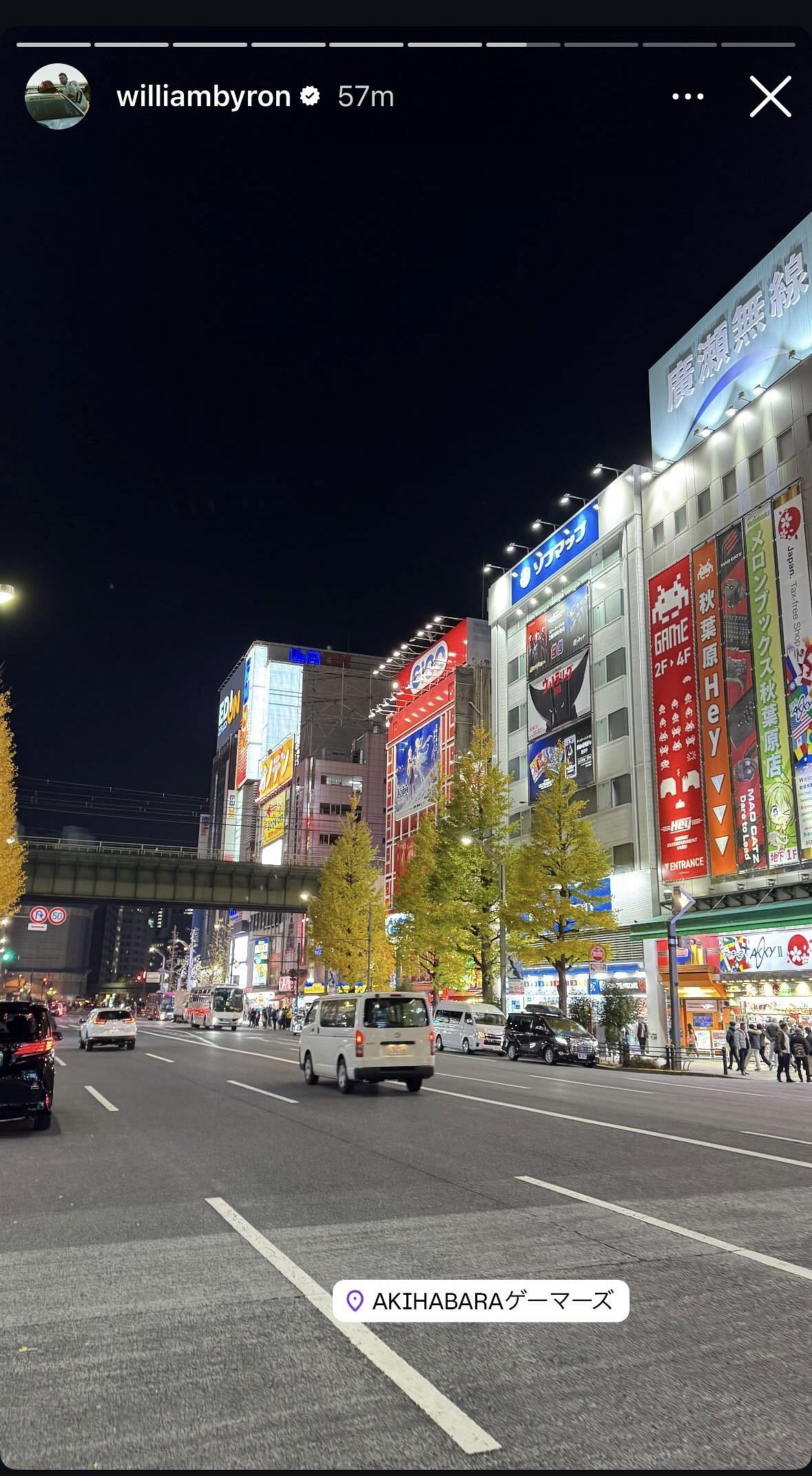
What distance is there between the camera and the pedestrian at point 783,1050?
79.3 ft

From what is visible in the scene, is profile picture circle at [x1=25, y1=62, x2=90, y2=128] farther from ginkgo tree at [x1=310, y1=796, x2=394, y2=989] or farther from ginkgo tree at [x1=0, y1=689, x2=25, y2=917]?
ginkgo tree at [x1=310, y1=796, x2=394, y2=989]

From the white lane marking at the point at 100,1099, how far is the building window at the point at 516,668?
39499 mm

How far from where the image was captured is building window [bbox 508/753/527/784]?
51344 millimetres

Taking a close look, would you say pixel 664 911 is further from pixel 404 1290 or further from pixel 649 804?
pixel 404 1290

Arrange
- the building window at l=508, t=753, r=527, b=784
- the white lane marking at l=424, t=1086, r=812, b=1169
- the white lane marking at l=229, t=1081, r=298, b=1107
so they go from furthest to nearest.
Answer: the building window at l=508, t=753, r=527, b=784 < the white lane marking at l=229, t=1081, r=298, b=1107 < the white lane marking at l=424, t=1086, r=812, b=1169

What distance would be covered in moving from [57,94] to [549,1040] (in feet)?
95.8

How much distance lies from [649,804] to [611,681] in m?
6.83

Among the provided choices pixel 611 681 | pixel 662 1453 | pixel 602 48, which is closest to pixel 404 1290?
pixel 662 1453

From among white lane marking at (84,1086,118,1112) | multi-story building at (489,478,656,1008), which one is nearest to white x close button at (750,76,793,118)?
white lane marking at (84,1086,118,1112)

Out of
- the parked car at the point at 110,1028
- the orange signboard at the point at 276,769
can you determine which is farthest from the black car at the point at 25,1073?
the orange signboard at the point at 276,769

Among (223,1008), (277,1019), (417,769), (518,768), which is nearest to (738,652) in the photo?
(518,768)

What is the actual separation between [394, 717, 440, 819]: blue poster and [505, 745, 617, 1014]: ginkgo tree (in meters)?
28.8

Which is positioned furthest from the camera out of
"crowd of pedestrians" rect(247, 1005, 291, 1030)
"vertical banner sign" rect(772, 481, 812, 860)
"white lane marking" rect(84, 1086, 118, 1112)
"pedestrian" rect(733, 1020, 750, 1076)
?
"crowd of pedestrians" rect(247, 1005, 291, 1030)

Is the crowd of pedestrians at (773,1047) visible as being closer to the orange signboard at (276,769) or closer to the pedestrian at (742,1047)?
the pedestrian at (742,1047)
